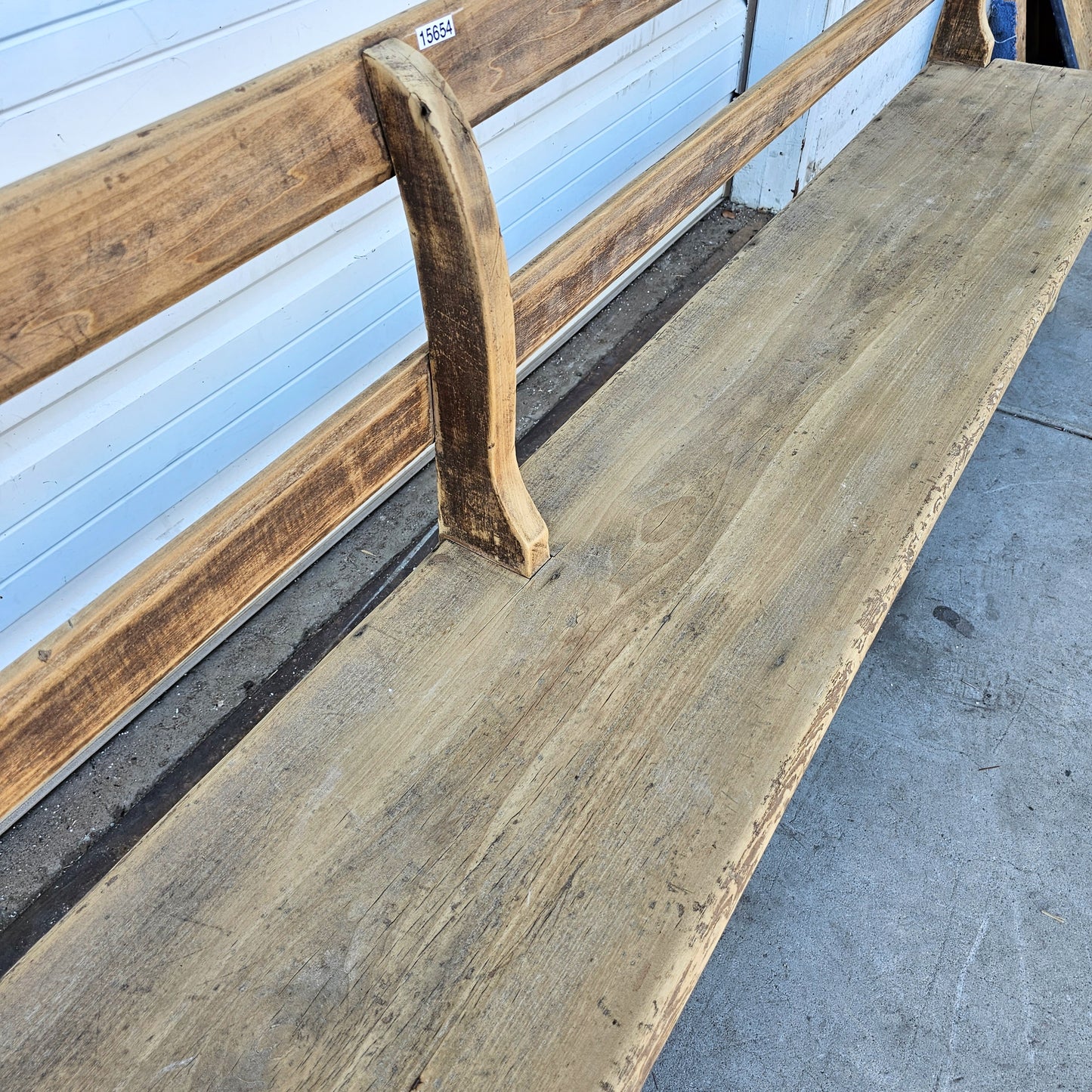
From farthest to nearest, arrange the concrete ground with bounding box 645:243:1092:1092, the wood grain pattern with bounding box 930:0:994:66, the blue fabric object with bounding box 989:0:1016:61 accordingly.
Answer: the blue fabric object with bounding box 989:0:1016:61
the wood grain pattern with bounding box 930:0:994:66
the concrete ground with bounding box 645:243:1092:1092

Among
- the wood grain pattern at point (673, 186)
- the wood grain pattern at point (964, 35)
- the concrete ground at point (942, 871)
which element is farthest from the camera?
the wood grain pattern at point (964, 35)

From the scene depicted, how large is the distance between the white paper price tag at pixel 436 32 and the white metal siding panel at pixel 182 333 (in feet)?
3.03

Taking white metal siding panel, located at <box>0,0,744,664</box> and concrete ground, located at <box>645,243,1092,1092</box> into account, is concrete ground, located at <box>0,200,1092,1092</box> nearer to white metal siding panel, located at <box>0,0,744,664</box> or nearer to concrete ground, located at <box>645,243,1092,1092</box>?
concrete ground, located at <box>645,243,1092,1092</box>

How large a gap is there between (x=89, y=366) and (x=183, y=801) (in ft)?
3.67

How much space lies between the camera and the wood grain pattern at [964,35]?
7.87 feet

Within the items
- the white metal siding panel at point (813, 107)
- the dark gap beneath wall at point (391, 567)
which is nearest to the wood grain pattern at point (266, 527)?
the dark gap beneath wall at point (391, 567)

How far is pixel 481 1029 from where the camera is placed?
0.81 metres

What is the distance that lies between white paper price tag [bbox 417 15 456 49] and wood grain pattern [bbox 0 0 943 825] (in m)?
0.12

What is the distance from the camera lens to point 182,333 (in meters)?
1.92

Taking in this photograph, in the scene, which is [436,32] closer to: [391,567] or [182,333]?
[182,333]

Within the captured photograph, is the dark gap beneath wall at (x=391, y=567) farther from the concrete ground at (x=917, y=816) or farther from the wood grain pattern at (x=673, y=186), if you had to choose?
the wood grain pattern at (x=673, y=186)

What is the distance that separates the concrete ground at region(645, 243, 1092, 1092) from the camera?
1.39 metres

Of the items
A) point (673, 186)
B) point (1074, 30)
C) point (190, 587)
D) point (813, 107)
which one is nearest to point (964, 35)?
point (813, 107)

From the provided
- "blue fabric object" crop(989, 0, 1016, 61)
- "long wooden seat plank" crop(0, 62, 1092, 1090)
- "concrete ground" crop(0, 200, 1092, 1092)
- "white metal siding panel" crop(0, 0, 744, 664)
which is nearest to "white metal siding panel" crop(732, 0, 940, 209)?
"blue fabric object" crop(989, 0, 1016, 61)
